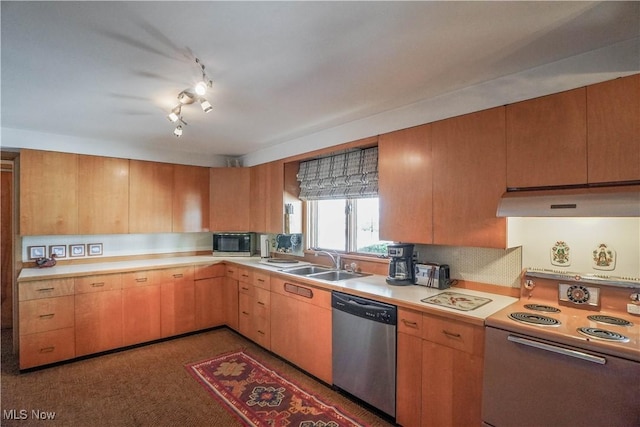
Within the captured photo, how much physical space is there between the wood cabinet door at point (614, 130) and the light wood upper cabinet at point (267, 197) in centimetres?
291

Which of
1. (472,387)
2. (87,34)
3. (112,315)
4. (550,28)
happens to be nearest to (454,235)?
(472,387)

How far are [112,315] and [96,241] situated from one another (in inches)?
40.8

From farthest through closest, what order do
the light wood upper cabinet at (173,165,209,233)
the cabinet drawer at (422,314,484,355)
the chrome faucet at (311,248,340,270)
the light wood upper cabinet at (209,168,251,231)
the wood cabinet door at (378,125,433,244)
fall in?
the light wood upper cabinet at (209,168,251,231) → the light wood upper cabinet at (173,165,209,233) → the chrome faucet at (311,248,340,270) → the wood cabinet door at (378,125,433,244) → the cabinet drawer at (422,314,484,355)

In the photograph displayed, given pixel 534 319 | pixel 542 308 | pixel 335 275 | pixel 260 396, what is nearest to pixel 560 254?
pixel 542 308

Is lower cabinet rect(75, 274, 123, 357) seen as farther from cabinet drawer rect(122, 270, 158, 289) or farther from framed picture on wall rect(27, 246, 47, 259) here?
framed picture on wall rect(27, 246, 47, 259)

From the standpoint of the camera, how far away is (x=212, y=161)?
474 centimetres

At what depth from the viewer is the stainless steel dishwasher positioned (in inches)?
88.4

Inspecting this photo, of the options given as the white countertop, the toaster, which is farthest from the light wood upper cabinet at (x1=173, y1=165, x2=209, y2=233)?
the toaster

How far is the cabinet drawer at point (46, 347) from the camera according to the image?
9.76 feet

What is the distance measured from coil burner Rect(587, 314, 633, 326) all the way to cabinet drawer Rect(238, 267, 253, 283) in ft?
9.96

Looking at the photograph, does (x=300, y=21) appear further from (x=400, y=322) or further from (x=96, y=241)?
(x=96, y=241)

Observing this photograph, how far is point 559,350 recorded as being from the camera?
5.09 feet

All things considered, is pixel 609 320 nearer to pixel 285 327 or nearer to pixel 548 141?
pixel 548 141

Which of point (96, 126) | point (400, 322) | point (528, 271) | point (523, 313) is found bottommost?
point (400, 322)
